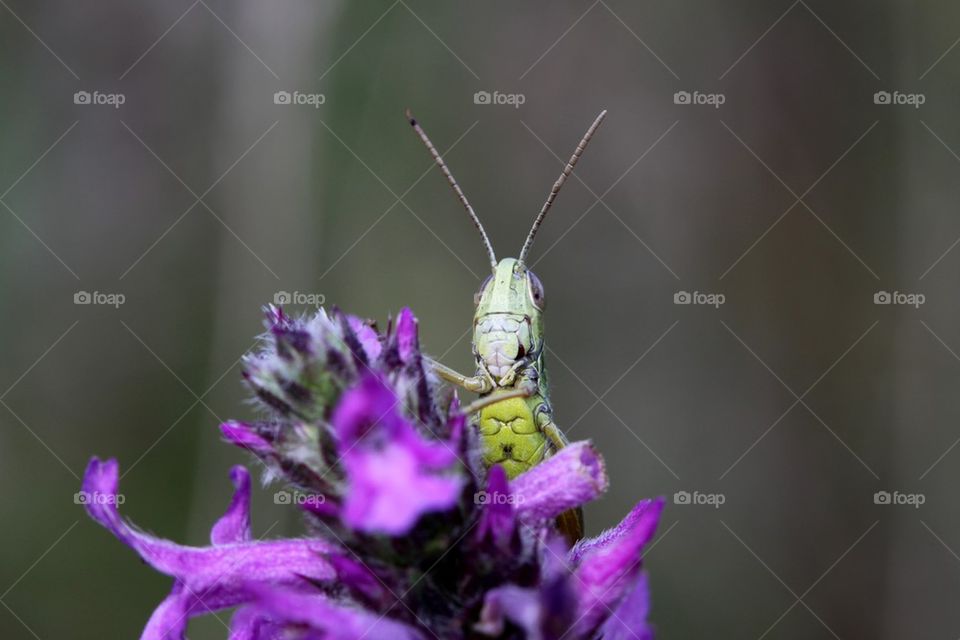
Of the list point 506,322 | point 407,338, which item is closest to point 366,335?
point 407,338

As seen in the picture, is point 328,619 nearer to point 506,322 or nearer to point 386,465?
point 386,465

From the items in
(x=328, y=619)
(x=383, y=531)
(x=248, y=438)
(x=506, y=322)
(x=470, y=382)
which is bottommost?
(x=328, y=619)

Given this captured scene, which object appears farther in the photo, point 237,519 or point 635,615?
point 237,519

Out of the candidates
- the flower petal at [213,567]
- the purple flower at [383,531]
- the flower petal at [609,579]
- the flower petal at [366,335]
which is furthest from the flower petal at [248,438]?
the flower petal at [609,579]

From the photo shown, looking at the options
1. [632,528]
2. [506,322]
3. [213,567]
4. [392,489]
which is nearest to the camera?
[392,489]

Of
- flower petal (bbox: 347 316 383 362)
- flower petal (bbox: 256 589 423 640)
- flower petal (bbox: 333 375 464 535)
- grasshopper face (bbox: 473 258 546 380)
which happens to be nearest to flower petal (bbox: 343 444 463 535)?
flower petal (bbox: 333 375 464 535)

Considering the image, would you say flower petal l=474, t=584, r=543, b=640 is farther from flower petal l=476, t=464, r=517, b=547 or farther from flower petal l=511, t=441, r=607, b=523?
flower petal l=511, t=441, r=607, b=523

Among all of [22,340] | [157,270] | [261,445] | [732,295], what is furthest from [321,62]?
[261,445]

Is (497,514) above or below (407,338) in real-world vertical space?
below
